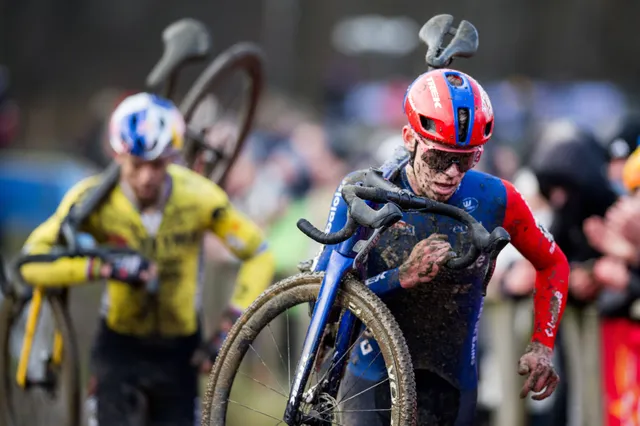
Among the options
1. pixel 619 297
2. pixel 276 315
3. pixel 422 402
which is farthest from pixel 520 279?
pixel 276 315

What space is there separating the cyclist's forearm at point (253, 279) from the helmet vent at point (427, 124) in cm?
231

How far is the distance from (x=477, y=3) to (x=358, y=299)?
1309 inches

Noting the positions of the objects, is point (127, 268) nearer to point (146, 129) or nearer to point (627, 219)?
point (146, 129)

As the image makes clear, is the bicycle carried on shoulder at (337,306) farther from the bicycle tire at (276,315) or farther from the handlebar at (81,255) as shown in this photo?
the handlebar at (81,255)

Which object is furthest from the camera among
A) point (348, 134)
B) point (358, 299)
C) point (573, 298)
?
point (348, 134)

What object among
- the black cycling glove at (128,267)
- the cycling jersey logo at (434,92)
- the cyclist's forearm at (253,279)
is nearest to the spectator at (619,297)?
the cyclist's forearm at (253,279)

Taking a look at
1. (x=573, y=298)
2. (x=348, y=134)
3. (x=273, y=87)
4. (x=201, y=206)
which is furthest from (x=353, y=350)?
(x=273, y=87)

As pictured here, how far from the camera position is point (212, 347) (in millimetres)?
7086

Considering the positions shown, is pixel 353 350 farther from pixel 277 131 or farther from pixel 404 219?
pixel 277 131

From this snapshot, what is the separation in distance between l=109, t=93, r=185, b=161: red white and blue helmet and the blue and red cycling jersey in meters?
2.00

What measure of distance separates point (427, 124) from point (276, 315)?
0.97 metres

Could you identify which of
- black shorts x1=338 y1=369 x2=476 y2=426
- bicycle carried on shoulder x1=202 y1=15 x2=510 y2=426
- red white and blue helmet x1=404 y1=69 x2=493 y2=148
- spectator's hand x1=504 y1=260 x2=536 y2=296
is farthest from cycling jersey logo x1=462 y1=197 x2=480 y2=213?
spectator's hand x1=504 y1=260 x2=536 y2=296

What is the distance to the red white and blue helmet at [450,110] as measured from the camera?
5.17 meters

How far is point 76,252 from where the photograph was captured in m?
7.09
